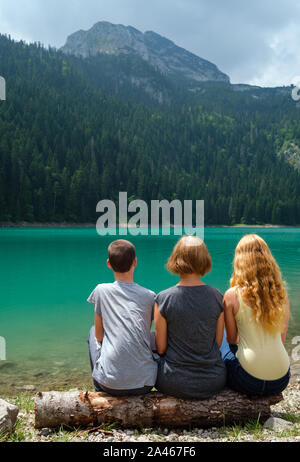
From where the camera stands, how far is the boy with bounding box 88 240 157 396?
3.95 m

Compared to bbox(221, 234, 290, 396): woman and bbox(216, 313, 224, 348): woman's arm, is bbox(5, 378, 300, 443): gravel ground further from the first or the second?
bbox(216, 313, 224, 348): woman's arm

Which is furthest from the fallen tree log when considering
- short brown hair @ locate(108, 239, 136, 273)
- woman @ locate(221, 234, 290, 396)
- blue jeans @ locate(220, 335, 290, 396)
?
short brown hair @ locate(108, 239, 136, 273)

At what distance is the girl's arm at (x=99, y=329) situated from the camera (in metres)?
4.12

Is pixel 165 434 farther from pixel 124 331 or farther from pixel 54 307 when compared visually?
pixel 54 307

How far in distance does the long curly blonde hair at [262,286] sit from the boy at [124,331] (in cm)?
108

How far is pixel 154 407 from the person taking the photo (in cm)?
395

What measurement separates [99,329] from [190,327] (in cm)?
108

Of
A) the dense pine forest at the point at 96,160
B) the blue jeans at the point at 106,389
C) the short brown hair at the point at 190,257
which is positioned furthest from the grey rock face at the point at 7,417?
the dense pine forest at the point at 96,160

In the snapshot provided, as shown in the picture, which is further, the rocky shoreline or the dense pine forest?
the dense pine forest

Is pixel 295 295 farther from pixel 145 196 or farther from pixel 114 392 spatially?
pixel 145 196

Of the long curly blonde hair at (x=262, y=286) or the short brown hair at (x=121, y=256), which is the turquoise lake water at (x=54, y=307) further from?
the long curly blonde hair at (x=262, y=286)

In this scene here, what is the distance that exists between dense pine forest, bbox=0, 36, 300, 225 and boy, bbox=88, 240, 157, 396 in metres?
82.3

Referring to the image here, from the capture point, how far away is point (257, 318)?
383cm

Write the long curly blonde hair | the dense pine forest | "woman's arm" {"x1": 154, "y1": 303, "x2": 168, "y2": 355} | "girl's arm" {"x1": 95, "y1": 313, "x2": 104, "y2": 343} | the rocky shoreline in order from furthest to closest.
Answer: the dense pine forest
"girl's arm" {"x1": 95, "y1": 313, "x2": 104, "y2": 343}
"woman's arm" {"x1": 154, "y1": 303, "x2": 168, "y2": 355}
the long curly blonde hair
the rocky shoreline
